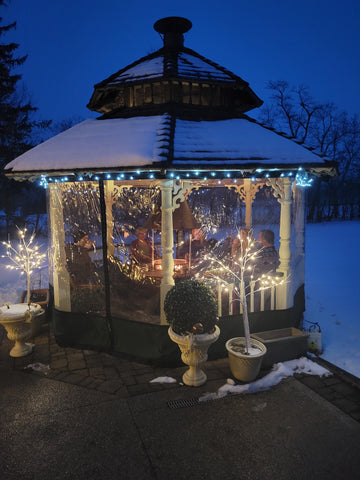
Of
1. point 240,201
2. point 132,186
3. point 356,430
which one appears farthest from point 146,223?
point 356,430

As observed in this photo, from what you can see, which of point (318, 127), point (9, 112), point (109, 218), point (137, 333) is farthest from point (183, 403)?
point (318, 127)

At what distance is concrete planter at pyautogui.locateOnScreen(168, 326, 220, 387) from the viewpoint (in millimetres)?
A: 4918

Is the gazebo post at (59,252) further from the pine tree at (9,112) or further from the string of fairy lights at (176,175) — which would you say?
the pine tree at (9,112)

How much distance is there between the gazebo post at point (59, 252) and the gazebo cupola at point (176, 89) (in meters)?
2.30

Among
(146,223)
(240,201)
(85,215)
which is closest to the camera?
(85,215)

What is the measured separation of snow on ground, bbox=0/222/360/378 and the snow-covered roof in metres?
3.55

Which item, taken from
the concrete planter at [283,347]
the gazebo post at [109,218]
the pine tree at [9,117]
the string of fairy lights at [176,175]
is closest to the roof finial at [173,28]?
the gazebo post at [109,218]

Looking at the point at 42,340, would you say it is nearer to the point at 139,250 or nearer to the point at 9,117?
the point at 139,250

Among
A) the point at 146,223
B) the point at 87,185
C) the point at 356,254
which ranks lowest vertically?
the point at 356,254

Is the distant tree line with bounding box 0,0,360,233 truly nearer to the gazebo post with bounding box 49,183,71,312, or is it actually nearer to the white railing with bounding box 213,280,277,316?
the white railing with bounding box 213,280,277,316

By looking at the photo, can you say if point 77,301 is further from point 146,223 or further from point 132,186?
point 132,186

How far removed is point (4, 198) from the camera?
60.5ft

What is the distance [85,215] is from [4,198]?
13.9m

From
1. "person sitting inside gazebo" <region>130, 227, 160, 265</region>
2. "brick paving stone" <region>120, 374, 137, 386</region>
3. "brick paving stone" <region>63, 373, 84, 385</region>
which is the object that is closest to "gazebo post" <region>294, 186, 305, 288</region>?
"person sitting inside gazebo" <region>130, 227, 160, 265</region>
